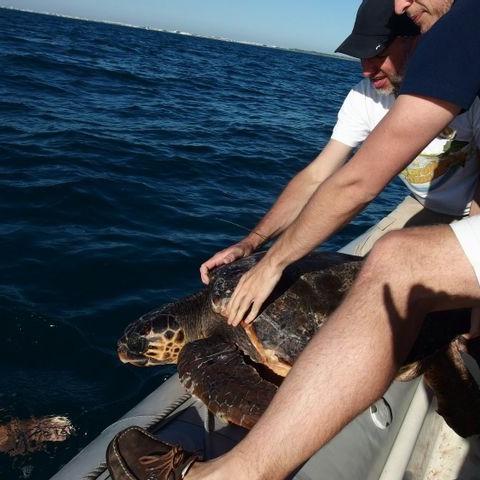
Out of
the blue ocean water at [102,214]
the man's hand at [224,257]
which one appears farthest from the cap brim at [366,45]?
the blue ocean water at [102,214]

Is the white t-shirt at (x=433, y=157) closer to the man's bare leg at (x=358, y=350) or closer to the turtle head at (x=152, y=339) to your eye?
the man's bare leg at (x=358, y=350)

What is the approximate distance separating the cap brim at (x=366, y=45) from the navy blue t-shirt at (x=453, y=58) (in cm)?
117

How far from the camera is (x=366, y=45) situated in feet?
9.13

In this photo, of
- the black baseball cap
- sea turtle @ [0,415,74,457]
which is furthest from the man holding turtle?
sea turtle @ [0,415,74,457]

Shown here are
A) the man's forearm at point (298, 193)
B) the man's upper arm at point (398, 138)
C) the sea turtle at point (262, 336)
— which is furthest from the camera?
the man's forearm at point (298, 193)

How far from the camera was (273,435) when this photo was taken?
1469 millimetres

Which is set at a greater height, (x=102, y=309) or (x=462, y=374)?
(x=462, y=374)

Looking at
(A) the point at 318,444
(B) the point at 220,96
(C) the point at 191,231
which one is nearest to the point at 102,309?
(C) the point at 191,231

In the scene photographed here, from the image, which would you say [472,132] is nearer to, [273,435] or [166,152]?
[273,435]

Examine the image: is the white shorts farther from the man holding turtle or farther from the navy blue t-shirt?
the navy blue t-shirt

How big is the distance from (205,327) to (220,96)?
47.6 ft

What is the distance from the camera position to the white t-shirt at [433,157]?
10.2 ft

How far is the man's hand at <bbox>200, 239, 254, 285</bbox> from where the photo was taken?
3.15m

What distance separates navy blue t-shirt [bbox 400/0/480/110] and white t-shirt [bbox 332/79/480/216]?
145cm
